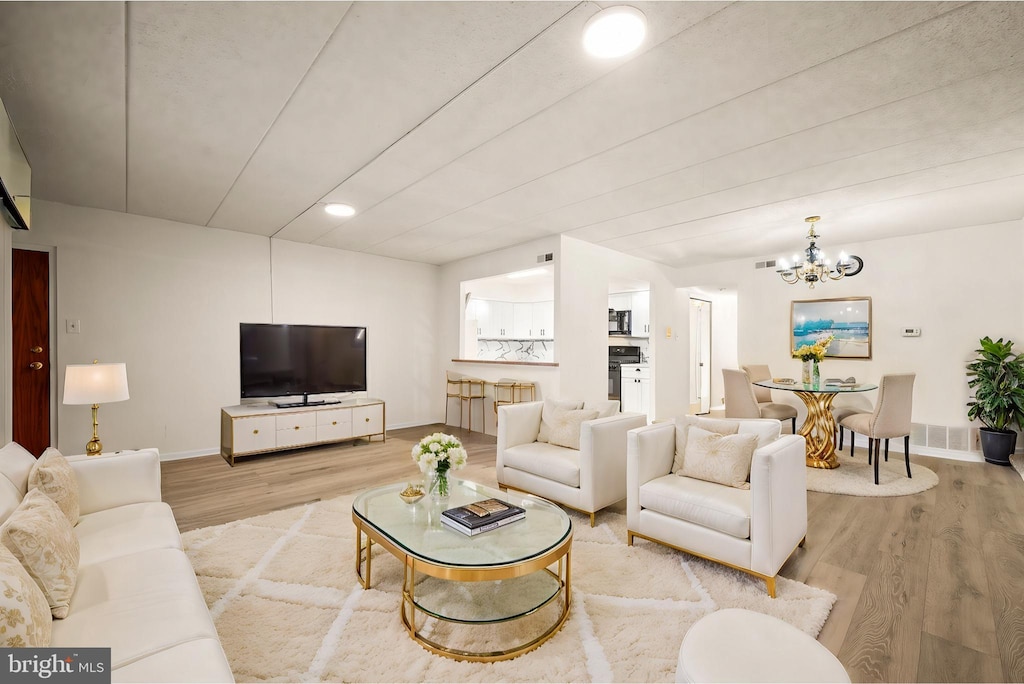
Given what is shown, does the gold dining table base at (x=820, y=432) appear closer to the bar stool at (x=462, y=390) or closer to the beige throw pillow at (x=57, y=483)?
the bar stool at (x=462, y=390)

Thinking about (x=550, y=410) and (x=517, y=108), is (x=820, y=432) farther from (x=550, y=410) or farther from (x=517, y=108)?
(x=517, y=108)

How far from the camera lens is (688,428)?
291cm

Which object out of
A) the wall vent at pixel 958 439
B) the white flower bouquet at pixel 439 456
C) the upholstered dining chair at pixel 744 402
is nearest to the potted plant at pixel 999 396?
the wall vent at pixel 958 439

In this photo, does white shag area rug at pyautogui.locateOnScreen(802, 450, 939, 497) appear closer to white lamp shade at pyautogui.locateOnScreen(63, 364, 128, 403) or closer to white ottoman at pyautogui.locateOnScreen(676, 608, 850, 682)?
white ottoman at pyautogui.locateOnScreen(676, 608, 850, 682)

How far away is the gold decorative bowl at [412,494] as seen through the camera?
2.52 m

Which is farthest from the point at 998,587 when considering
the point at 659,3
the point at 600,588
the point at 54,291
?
the point at 54,291

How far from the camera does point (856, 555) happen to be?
8.73 feet

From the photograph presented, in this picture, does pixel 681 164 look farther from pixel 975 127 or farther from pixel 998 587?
pixel 998 587

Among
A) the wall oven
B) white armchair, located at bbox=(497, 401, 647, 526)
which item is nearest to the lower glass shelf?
white armchair, located at bbox=(497, 401, 647, 526)

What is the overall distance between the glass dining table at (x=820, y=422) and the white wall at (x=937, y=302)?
1.22m

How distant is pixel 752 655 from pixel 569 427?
2353 mm

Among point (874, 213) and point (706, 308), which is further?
point (706, 308)

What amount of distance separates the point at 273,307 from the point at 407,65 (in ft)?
14.1

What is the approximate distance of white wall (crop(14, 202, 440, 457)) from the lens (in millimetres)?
4344
